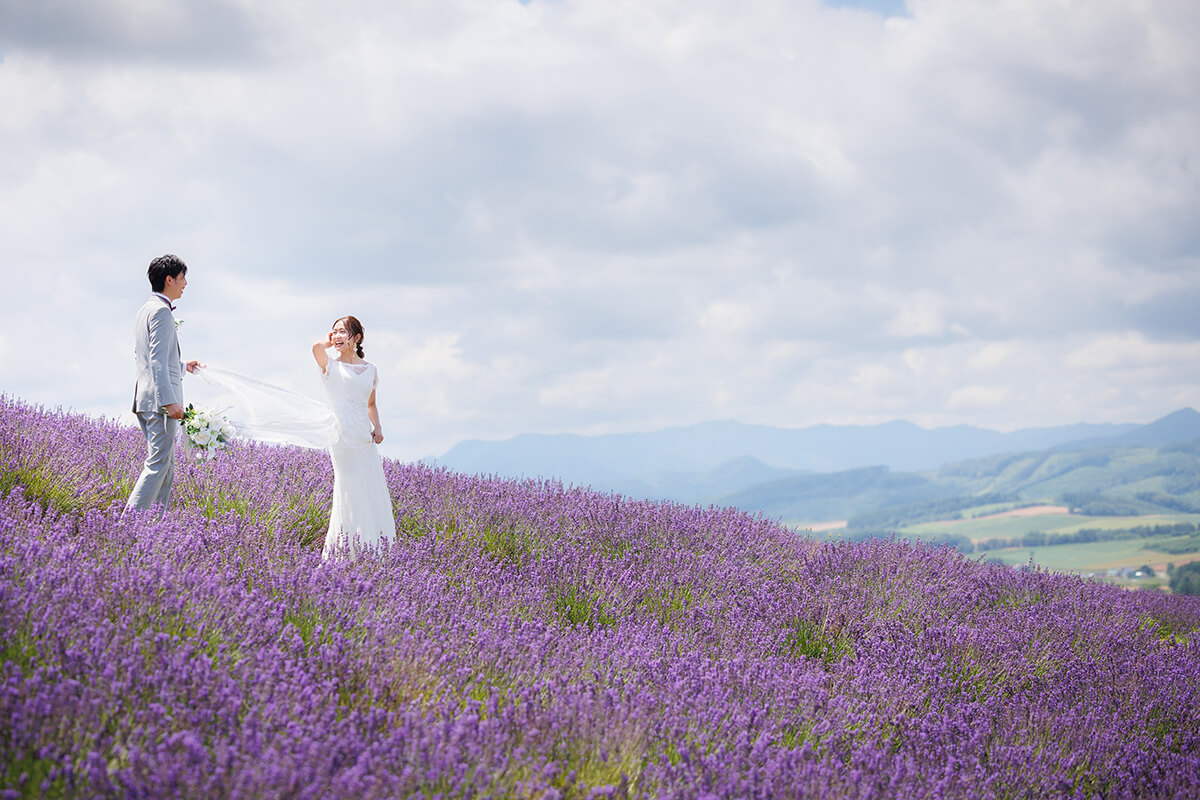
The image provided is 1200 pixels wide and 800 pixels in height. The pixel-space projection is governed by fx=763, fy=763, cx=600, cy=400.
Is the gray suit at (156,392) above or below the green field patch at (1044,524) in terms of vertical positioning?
above

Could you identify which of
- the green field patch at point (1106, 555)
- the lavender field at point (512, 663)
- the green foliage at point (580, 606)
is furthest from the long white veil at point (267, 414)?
the green field patch at point (1106, 555)

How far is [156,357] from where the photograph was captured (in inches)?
162

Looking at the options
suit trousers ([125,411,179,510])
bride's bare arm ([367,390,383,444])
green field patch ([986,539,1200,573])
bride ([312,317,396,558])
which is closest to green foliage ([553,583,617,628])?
bride ([312,317,396,558])

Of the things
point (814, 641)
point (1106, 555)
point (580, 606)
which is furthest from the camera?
point (1106, 555)

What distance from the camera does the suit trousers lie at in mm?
4020

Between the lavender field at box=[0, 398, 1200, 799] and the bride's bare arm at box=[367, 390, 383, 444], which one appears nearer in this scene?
the lavender field at box=[0, 398, 1200, 799]

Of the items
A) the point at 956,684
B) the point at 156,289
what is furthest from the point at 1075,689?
the point at 156,289

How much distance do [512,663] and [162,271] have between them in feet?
10.6

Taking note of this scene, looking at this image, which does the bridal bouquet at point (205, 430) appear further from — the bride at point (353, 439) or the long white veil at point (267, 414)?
the bride at point (353, 439)

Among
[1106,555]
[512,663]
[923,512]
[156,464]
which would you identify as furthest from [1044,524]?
[512,663]

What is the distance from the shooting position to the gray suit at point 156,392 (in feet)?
13.3

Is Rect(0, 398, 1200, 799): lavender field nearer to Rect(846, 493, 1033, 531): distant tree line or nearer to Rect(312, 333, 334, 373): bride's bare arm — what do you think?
Rect(312, 333, 334, 373): bride's bare arm

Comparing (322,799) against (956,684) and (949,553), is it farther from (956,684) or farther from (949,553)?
(949,553)

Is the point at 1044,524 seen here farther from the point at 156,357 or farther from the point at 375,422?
the point at 156,357
